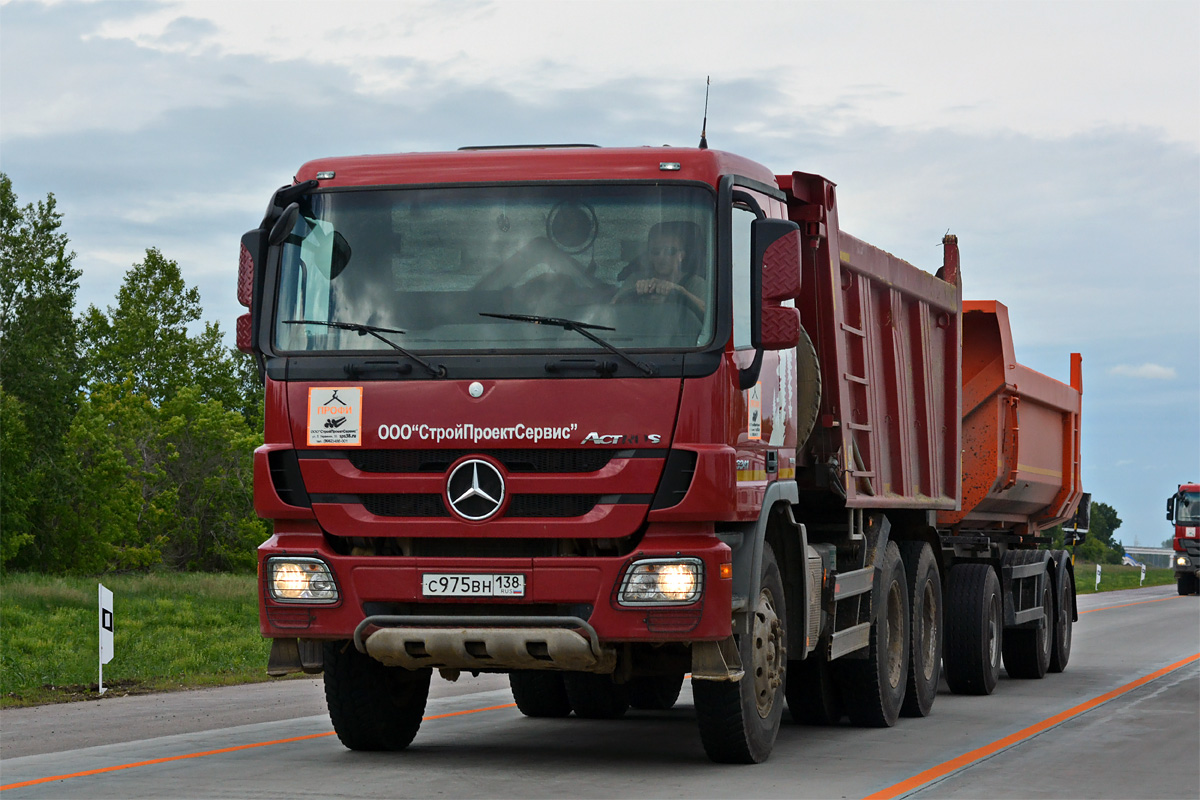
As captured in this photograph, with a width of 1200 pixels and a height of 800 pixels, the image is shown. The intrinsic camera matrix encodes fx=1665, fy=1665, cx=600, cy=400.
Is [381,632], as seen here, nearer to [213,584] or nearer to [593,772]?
[593,772]

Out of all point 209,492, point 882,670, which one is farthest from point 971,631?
point 209,492

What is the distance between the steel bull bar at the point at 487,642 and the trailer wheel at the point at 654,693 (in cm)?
448

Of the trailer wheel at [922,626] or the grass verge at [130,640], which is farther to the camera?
the grass verge at [130,640]

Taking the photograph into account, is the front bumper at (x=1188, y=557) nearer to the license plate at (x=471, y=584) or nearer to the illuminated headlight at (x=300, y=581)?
the license plate at (x=471, y=584)

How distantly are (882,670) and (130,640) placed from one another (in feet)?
42.3

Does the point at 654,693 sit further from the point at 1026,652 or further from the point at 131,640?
the point at 131,640

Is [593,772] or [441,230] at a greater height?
[441,230]

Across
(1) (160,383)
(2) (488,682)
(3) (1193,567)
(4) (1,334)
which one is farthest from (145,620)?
(1) (160,383)

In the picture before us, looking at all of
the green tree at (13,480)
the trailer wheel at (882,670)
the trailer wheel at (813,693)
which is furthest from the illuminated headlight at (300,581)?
the green tree at (13,480)

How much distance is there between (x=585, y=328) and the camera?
8703 millimetres

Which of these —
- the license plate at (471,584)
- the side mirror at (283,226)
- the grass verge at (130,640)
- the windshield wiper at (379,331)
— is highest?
the side mirror at (283,226)

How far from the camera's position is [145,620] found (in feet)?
84.7

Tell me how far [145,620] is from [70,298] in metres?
37.8

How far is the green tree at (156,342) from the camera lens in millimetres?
84062
